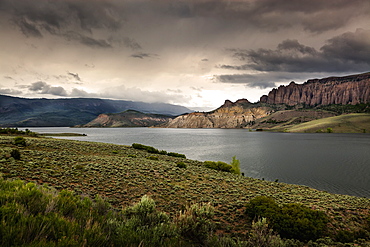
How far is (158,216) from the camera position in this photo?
7.22 m

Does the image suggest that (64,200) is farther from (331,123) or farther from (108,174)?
(331,123)

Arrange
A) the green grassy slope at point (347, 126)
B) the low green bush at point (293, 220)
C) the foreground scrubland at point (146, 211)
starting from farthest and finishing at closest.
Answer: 1. the green grassy slope at point (347, 126)
2. the low green bush at point (293, 220)
3. the foreground scrubland at point (146, 211)

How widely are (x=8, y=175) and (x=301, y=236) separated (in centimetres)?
1769

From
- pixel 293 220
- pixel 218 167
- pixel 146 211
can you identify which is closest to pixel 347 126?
pixel 218 167

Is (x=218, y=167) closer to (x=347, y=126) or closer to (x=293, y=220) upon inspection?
(x=293, y=220)

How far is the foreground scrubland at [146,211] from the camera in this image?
174 inches

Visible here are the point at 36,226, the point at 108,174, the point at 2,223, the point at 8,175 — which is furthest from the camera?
the point at 108,174

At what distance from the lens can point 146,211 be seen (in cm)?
769

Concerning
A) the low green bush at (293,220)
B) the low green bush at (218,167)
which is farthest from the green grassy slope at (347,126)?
the low green bush at (293,220)

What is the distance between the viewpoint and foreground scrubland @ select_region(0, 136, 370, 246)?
4414 millimetres

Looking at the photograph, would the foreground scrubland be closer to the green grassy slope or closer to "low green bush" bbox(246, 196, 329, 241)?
"low green bush" bbox(246, 196, 329, 241)

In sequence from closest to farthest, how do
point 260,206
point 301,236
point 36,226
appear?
point 36,226 < point 301,236 < point 260,206

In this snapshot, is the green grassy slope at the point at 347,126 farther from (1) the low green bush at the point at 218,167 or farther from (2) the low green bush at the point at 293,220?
(2) the low green bush at the point at 293,220

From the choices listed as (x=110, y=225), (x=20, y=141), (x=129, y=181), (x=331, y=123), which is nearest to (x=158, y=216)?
(x=110, y=225)
